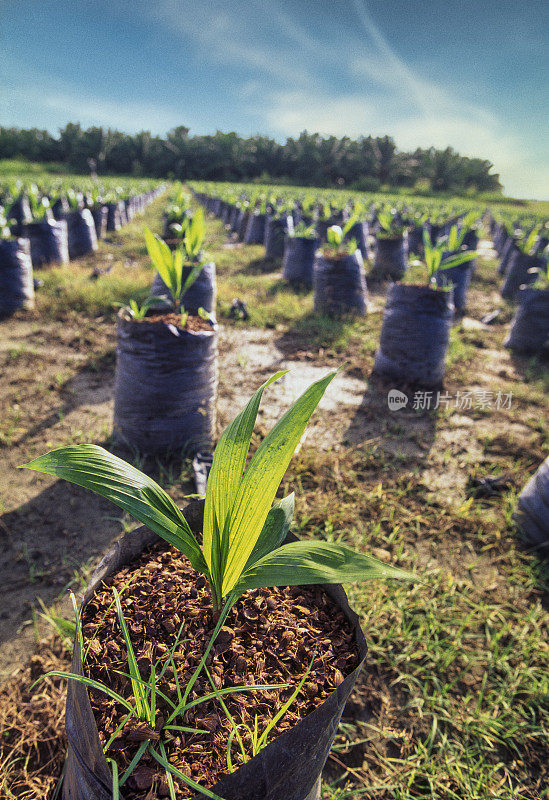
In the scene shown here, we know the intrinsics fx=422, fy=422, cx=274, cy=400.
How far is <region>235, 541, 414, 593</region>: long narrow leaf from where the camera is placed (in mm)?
628

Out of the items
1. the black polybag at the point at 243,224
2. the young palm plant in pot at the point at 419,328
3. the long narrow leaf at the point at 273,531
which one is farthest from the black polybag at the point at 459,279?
the black polybag at the point at 243,224

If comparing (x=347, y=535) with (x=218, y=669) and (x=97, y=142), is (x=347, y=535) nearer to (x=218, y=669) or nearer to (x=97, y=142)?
(x=218, y=669)

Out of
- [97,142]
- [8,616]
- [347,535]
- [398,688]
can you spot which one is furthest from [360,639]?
[97,142]

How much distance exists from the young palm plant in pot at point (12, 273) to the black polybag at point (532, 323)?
175 inches

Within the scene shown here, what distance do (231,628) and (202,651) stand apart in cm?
7

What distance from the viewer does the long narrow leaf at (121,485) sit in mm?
675

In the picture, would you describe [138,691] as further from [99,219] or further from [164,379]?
[99,219]

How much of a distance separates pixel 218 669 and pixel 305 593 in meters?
0.23

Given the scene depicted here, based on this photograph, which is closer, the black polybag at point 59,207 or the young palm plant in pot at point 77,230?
the young palm plant in pot at point 77,230

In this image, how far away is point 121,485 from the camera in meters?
0.71

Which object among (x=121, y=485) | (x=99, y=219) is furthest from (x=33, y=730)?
(x=99, y=219)

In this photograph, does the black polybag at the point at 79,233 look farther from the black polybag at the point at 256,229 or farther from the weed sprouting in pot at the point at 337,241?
the weed sprouting in pot at the point at 337,241

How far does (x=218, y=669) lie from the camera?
27.4 inches

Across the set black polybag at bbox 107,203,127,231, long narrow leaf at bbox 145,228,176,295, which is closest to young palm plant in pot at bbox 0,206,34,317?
long narrow leaf at bbox 145,228,176,295
